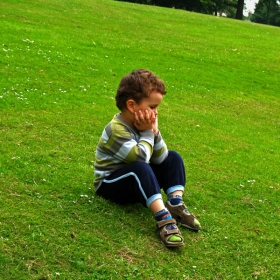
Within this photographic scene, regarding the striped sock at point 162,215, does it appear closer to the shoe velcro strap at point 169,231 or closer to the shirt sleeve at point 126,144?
the shoe velcro strap at point 169,231

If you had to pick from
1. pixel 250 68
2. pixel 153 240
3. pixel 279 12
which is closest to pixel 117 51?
pixel 250 68

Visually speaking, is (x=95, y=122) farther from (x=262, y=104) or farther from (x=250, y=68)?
(x=250, y=68)

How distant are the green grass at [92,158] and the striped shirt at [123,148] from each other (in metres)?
0.41

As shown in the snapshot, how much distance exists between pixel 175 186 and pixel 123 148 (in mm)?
705

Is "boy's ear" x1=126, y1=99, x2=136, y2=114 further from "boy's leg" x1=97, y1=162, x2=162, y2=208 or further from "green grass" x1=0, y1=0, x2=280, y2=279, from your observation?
"green grass" x1=0, y1=0, x2=280, y2=279

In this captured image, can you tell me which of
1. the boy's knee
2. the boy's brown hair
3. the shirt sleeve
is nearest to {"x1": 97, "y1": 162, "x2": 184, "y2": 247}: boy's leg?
the shirt sleeve

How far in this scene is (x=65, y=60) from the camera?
40.0ft

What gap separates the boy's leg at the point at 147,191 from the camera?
3895 millimetres

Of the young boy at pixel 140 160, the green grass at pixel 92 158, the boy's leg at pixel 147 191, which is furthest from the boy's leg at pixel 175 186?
the boy's leg at pixel 147 191

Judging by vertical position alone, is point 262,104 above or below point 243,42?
below

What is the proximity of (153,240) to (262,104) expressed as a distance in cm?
914

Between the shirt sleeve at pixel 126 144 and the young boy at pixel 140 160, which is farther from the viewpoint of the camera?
the shirt sleeve at pixel 126 144

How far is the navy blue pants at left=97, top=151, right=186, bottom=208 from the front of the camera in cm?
404

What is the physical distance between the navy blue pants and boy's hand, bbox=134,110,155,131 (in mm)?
398
